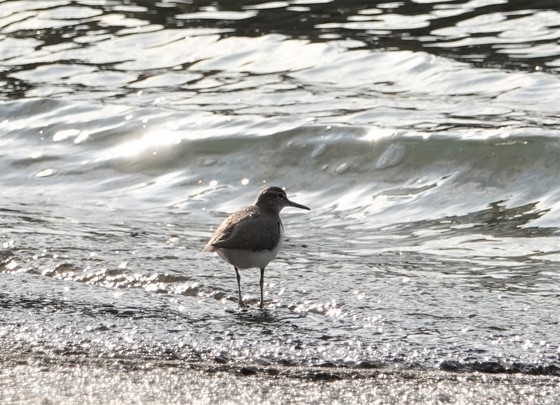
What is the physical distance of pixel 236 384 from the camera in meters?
5.61

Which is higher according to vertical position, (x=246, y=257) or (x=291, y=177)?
(x=246, y=257)

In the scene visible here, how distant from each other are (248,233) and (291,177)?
3816mm

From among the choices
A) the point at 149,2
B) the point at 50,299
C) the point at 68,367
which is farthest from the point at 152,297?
the point at 149,2

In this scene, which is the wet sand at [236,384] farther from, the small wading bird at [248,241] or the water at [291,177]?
the small wading bird at [248,241]

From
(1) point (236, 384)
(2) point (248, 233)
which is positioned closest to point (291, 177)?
(2) point (248, 233)

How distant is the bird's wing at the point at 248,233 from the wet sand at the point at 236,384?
61.5 inches

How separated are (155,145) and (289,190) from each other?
1.85 m

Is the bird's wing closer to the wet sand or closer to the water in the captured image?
the water

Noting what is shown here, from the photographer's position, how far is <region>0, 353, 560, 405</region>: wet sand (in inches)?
212

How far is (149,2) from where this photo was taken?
16.9m

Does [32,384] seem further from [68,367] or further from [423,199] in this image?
[423,199]

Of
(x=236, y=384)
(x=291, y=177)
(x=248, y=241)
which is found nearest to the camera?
(x=236, y=384)

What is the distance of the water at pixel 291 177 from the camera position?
6695 mm

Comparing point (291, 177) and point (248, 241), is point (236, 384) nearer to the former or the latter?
point (248, 241)
